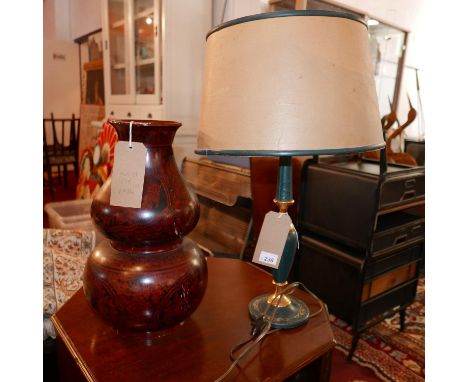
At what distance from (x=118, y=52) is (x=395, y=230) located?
84.2 inches

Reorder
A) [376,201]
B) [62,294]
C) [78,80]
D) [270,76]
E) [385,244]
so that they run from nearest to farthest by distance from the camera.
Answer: [270,76], [62,294], [376,201], [385,244], [78,80]

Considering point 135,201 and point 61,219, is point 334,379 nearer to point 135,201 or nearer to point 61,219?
point 135,201

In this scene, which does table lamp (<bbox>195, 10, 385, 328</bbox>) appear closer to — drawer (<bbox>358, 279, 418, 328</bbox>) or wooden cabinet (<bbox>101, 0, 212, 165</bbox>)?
drawer (<bbox>358, 279, 418, 328</bbox>)

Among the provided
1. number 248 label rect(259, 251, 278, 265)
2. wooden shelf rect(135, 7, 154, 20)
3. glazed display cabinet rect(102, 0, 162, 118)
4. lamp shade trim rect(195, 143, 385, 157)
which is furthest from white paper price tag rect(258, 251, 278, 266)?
wooden shelf rect(135, 7, 154, 20)

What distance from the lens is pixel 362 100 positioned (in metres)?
0.62

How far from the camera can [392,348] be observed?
1585 millimetres

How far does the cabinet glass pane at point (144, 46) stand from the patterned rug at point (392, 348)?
175 cm

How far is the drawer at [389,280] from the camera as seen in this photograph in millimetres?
1452

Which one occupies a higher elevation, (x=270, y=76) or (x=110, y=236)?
(x=270, y=76)

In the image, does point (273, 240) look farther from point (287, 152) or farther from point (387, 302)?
point (387, 302)

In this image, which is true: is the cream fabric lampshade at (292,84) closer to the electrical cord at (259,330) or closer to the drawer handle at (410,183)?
the electrical cord at (259,330)

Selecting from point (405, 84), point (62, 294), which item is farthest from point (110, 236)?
point (405, 84)

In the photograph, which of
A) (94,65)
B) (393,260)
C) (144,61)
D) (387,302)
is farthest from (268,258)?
(94,65)

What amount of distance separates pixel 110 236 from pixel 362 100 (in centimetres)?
51
